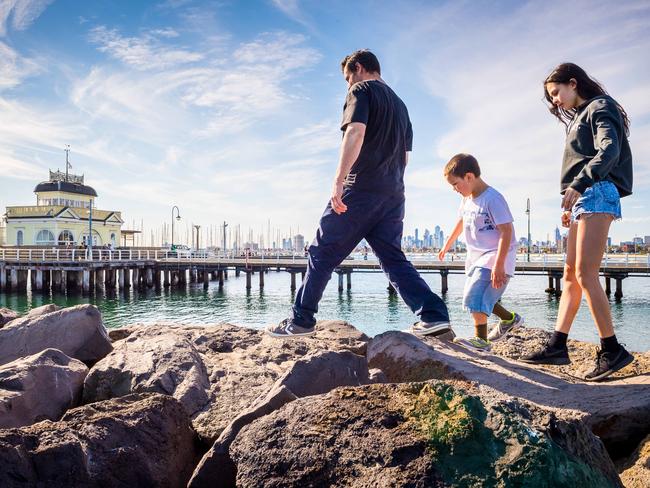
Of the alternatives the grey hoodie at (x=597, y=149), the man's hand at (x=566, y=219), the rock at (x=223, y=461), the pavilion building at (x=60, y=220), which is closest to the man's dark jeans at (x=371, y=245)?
the man's hand at (x=566, y=219)

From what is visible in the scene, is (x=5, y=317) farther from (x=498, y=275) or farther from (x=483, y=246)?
(x=498, y=275)

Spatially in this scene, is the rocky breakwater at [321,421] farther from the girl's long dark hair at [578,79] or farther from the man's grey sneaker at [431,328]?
the girl's long dark hair at [578,79]

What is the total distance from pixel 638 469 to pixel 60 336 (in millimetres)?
3955

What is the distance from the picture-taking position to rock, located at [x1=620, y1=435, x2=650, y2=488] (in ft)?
6.56

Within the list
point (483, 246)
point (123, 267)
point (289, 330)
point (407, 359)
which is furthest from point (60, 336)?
point (123, 267)

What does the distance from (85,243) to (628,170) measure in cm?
4957

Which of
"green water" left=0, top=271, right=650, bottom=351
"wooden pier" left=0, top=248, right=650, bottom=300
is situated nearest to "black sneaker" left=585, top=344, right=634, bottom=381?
"green water" left=0, top=271, right=650, bottom=351

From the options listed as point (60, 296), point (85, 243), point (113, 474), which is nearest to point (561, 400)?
point (113, 474)

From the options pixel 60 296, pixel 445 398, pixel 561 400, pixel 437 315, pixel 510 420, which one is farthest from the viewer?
pixel 60 296

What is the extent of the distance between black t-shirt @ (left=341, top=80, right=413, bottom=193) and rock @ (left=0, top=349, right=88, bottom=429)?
212 centimetres

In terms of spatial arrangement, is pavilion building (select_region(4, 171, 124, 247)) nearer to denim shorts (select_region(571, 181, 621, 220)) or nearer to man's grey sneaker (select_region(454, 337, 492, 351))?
man's grey sneaker (select_region(454, 337, 492, 351))

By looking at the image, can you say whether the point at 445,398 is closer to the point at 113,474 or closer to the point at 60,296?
the point at 113,474

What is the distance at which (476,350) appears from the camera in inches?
135

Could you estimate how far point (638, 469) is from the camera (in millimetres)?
2072
